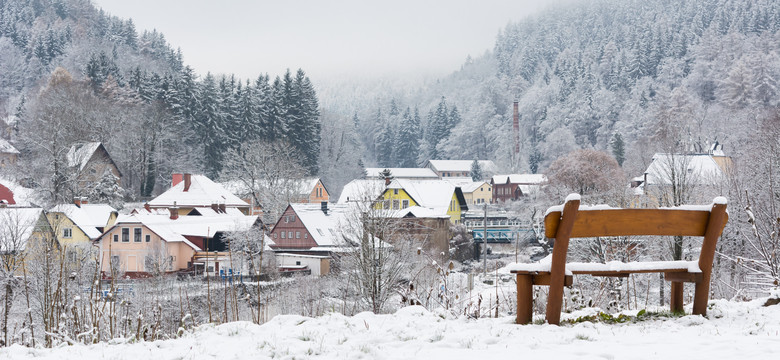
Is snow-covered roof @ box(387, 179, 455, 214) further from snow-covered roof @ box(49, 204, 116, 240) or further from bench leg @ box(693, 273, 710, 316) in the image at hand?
bench leg @ box(693, 273, 710, 316)

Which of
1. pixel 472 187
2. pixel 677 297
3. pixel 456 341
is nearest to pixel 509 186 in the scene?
pixel 472 187

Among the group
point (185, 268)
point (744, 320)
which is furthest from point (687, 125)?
point (744, 320)

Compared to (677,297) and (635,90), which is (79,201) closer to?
(677,297)

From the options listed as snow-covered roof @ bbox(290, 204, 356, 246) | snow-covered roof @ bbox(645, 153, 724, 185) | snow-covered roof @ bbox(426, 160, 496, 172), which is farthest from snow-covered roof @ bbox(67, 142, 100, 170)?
snow-covered roof @ bbox(426, 160, 496, 172)

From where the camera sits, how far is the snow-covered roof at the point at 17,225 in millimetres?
32281

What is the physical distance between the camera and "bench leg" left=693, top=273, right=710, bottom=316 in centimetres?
571

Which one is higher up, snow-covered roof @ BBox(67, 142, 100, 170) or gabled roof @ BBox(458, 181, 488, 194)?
snow-covered roof @ BBox(67, 142, 100, 170)

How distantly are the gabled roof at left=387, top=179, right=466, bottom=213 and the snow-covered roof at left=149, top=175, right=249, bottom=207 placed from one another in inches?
530

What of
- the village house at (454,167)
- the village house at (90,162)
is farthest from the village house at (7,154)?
the village house at (454,167)

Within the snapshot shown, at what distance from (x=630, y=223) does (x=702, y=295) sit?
0.94 m

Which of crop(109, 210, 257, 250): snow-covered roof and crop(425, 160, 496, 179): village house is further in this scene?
crop(425, 160, 496, 179): village house

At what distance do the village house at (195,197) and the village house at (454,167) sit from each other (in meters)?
69.0

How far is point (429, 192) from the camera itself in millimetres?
62656

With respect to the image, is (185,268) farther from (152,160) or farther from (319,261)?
(152,160)
